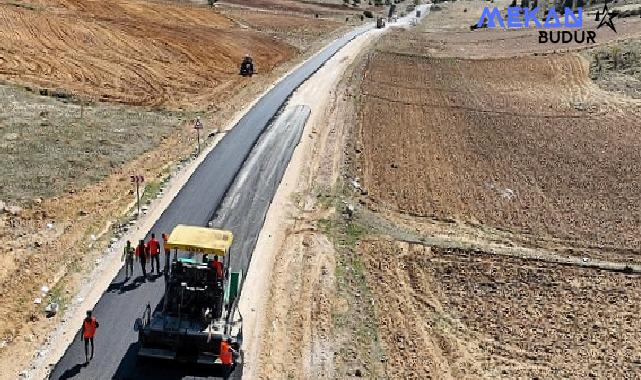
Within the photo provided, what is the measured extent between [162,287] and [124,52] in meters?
32.6

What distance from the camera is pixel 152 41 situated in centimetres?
5053

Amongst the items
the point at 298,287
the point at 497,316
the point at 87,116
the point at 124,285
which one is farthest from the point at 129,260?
the point at 87,116

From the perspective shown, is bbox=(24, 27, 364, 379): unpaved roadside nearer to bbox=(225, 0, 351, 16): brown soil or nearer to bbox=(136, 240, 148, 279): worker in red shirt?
bbox=(136, 240, 148, 279): worker in red shirt

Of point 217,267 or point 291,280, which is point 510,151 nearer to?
point 291,280

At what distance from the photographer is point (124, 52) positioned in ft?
153

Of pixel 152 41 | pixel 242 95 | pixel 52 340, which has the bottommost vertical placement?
pixel 52 340

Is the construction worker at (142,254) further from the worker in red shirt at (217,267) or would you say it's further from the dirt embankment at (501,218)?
the dirt embankment at (501,218)

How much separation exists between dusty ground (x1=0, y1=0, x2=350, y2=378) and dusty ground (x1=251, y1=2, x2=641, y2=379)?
6.70m

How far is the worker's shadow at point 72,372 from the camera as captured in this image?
1498cm

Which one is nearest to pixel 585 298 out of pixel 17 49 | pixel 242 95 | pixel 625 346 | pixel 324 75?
pixel 625 346

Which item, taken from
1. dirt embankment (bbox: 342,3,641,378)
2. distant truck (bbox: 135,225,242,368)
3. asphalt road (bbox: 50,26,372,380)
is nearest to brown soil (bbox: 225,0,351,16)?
dirt embankment (bbox: 342,3,641,378)

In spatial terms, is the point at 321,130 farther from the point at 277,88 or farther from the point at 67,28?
the point at 67,28

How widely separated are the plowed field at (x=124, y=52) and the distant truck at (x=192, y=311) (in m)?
24.9

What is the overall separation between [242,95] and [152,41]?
41.4 ft
